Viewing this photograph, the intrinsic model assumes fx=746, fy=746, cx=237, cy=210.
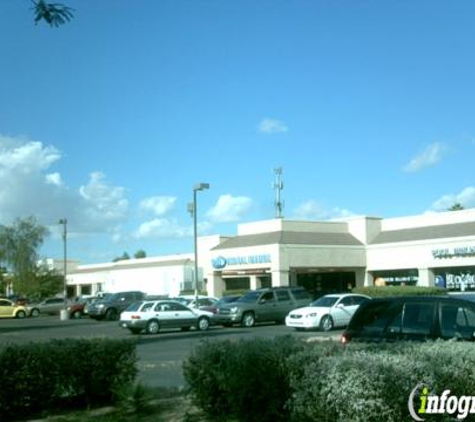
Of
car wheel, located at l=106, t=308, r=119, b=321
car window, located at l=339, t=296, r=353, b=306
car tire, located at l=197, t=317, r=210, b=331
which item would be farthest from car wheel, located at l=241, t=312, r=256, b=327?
car wheel, located at l=106, t=308, r=119, b=321

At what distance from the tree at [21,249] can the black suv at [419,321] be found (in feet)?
239

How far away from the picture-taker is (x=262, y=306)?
3475cm

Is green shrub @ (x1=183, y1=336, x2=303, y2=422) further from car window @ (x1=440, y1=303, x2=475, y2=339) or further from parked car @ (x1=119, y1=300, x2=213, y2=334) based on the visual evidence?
parked car @ (x1=119, y1=300, x2=213, y2=334)

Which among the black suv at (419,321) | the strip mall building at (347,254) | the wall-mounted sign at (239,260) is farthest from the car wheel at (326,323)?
the wall-mounted sign at (239,260)

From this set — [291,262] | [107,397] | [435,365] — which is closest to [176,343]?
[107,397]

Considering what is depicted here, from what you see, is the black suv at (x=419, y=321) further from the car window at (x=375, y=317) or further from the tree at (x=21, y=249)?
the tree at (x=21, y=249)

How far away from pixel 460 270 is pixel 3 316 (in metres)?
33.7

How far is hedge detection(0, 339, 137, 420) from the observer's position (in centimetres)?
991

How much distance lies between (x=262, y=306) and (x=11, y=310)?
28.9m

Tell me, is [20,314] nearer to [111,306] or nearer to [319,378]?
[111,306]

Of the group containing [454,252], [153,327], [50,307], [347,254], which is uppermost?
[347,254]

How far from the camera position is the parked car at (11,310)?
186 ft

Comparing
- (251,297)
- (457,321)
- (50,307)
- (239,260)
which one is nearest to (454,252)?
(239,260)

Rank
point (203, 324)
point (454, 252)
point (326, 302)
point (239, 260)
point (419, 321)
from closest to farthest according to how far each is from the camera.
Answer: point (419, 321) → point (326, 302) → point (203, 324) → point (454, 252) → point (239, 260)
